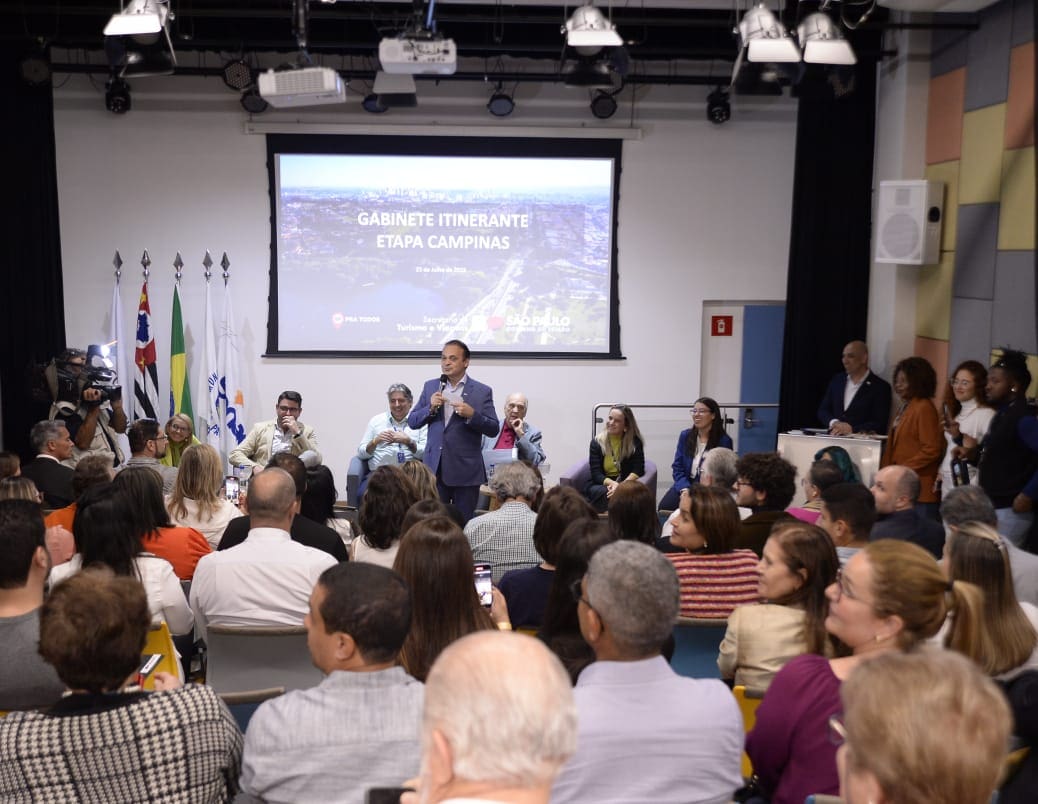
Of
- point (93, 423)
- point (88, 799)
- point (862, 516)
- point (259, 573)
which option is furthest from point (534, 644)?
point (93, 423)

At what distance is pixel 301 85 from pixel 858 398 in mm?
4448

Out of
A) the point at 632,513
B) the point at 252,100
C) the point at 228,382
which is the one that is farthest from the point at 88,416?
the point at 632,513

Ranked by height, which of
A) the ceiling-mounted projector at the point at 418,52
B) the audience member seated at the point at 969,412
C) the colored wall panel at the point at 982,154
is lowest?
the audience member seated at the point at 969,412

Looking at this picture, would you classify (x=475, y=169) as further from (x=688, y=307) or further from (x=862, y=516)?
(x=862, y=516)

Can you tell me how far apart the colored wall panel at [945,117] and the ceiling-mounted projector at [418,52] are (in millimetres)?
3730

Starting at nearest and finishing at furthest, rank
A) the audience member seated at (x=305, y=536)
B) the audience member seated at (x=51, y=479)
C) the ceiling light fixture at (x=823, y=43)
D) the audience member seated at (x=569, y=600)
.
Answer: the audience member seated at (x=569, y=600) < the audience member seated at (x=305, y=536) < the audience member seated at (x=51, y=479) < the ceiling light fixture at (x=823, y=43)

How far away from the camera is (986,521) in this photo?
373cm

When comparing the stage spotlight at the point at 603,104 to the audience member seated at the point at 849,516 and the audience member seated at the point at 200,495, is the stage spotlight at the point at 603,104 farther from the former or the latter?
the audience member seated at the point at 849,516

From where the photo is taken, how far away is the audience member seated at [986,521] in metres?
3.53

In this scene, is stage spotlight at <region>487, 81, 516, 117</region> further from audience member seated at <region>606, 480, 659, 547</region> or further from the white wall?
audience member seated at <region>606, 480, 659, 547</region>

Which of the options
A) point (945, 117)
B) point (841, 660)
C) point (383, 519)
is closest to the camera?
point (841, 660)

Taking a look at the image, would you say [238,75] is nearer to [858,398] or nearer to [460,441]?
[460,441]

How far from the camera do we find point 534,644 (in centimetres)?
142

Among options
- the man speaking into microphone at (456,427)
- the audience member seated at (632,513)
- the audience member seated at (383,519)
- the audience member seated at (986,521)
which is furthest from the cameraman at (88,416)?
the audience member seated at (986,521)
